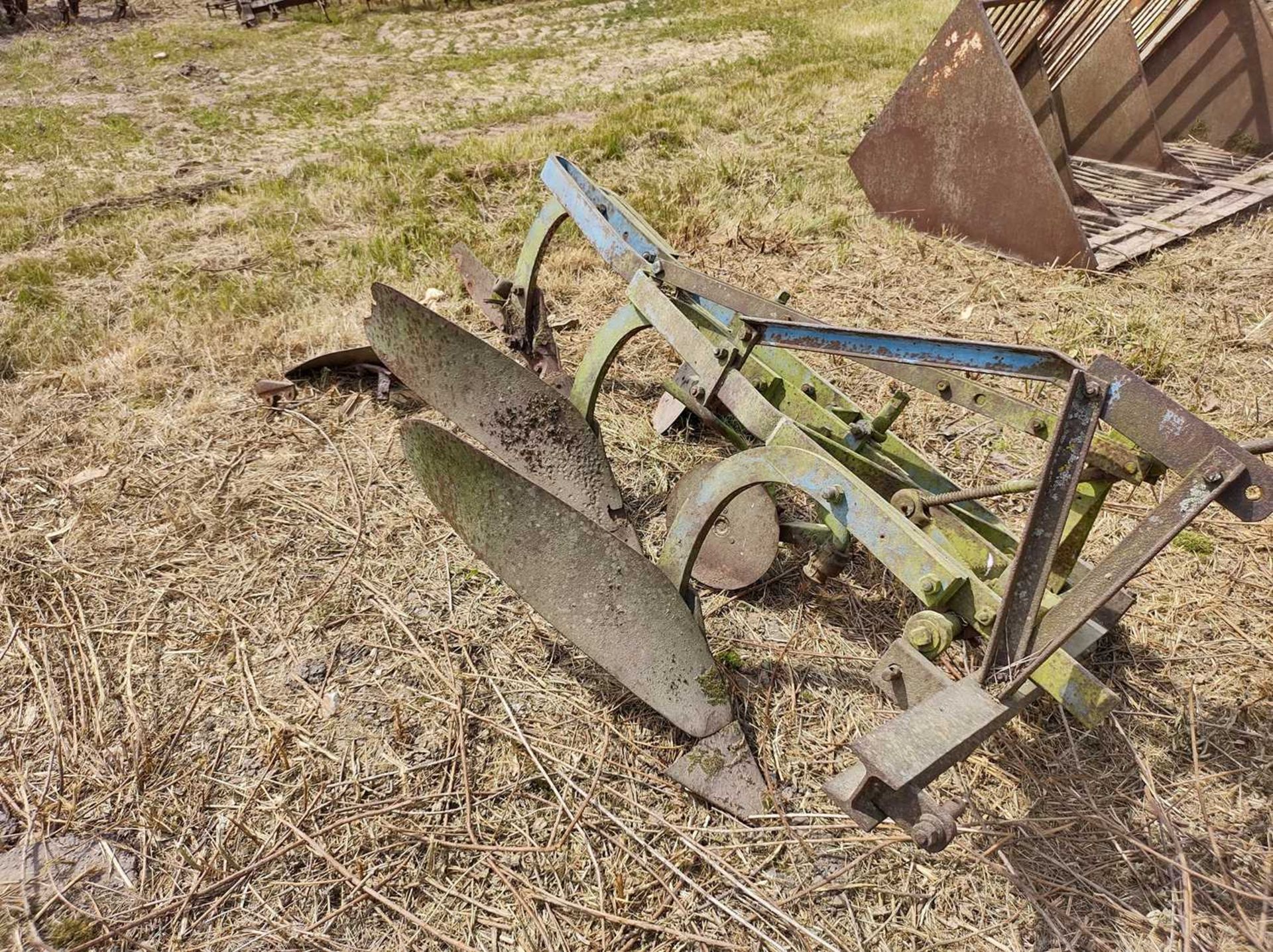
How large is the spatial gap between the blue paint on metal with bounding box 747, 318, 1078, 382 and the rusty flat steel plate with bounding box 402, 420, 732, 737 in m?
0.75

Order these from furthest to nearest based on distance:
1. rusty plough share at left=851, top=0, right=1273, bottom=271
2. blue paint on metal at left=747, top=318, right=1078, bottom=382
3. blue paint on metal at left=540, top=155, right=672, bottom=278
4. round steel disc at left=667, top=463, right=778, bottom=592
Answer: rusty plough share at left=851, top=0, right=1273, bottom=271
blue paint on metal at left=540, top=155, right=672, bottom=278
round steel disc at left=667, top=463, right=778, bottom=592
blue paint on metal at left=747, top=318, right=1078, bottom=382

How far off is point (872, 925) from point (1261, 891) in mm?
953

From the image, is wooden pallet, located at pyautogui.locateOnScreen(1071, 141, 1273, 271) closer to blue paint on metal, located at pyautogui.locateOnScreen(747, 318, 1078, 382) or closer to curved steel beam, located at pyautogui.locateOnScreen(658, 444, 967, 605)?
blue paint on metal, located at pyautogui.locateOnScreen(747, 318, 1078, 382)

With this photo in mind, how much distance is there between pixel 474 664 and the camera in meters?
2.32

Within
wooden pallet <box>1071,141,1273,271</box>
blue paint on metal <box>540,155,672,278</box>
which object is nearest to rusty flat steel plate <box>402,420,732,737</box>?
blue paint on metal <box>540,155,672,278</box>

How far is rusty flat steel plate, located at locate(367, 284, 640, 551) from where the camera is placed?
2.83m

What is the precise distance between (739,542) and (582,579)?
695mm

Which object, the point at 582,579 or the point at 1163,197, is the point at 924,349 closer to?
the point at 582,579

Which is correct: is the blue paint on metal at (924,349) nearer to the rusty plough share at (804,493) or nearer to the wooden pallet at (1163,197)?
the rusty plough share at (804,493)

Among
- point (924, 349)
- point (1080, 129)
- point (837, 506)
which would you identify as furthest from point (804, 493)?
point (1080, 129)

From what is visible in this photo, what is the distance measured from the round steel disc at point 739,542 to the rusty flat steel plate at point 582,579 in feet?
1.50

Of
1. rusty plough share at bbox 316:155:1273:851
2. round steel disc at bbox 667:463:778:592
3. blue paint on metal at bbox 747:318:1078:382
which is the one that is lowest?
round steel disc at bbox 667:463:778:592

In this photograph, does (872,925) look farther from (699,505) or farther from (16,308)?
(16,308)

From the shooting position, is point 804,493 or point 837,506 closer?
point 837,506
